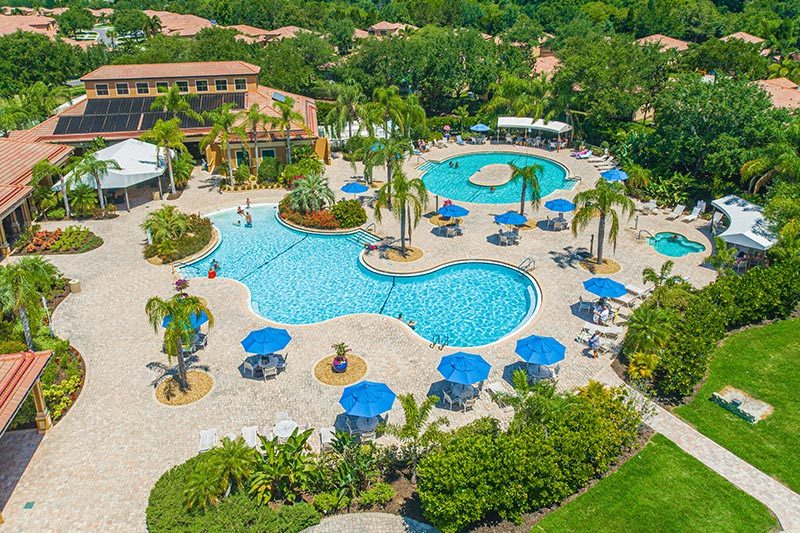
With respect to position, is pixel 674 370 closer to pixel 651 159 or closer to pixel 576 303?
pixel 576 303

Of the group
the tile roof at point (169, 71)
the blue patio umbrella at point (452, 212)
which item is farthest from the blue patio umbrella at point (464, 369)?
the tile roof at point (169, 71)

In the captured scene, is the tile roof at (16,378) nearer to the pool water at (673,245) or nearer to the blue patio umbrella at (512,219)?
the blue patio umbrella at (512,219)

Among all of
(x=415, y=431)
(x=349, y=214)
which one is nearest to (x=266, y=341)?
(x=415, y=431)

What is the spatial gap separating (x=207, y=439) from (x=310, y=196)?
21976mm

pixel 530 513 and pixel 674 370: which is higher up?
pixel 674 370

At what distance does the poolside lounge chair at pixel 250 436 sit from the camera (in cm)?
2110

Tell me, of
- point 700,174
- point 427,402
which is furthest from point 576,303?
point 700,174

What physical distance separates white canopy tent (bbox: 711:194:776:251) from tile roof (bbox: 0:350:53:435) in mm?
33054

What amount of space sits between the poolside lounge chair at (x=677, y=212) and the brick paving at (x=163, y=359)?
85 centimetres

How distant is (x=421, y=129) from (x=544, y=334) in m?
32.1

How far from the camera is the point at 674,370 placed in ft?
77.0

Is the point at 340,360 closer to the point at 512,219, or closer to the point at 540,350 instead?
the point at 540,350

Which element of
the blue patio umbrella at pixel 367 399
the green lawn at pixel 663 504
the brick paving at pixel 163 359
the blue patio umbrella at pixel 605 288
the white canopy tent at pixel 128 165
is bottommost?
the green lawn at pixel 663 504

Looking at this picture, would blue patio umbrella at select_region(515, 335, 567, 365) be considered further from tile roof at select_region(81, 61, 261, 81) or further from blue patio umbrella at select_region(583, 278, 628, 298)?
tile roof at select_region(81, 61, 261, 81)
